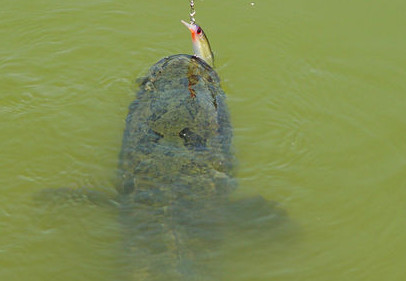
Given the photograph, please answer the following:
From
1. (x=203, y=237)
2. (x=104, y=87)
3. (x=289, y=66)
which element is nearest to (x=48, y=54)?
(x=104, y=87)

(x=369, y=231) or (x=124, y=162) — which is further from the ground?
(x=124, y=162)

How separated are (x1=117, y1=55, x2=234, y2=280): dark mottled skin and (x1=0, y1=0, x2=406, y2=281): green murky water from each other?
0.18 meters

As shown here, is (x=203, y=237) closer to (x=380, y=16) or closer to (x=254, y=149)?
(x=254, y=149)

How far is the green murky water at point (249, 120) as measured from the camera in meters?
4.86

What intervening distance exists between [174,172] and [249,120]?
4.57 feet

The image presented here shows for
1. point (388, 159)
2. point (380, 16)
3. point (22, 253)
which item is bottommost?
point (22, 253)

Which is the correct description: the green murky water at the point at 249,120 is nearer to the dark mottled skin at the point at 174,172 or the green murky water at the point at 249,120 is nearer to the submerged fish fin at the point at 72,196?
the submerged fish fin at the point at 72,196

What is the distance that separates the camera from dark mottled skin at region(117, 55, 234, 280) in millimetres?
4755

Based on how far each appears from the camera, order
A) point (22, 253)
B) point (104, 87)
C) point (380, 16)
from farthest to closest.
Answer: point (380, 16), point (104, 87), point (22, 253)

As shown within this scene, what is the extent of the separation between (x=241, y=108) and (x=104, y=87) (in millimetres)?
1592

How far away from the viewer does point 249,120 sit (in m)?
6.38

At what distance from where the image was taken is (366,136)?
20.3ft

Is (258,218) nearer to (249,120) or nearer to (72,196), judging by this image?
(249,120)

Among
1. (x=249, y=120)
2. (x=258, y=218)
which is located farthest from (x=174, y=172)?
(x=249, y=120)
